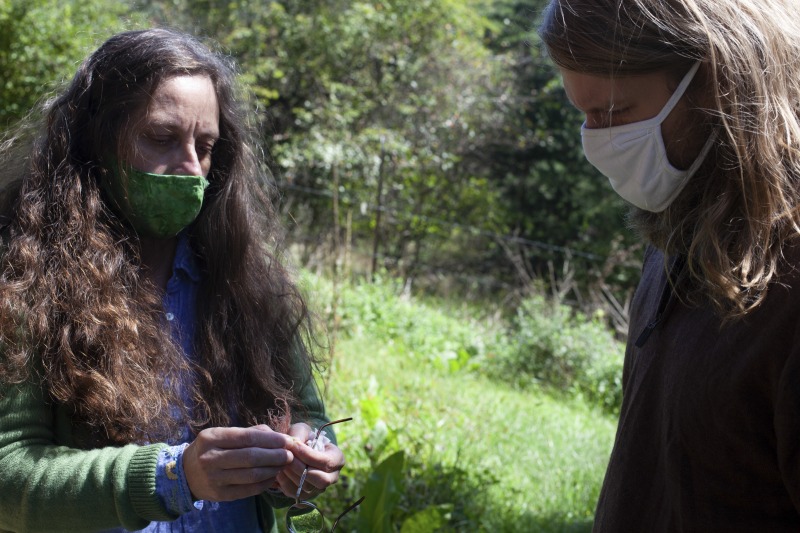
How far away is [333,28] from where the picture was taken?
9.50 m

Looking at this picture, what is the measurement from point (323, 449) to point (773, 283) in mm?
919

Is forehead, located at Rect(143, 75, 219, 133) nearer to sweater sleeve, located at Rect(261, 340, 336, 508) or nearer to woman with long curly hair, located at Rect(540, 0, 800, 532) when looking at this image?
sweater sleeve, located at Rect(261, 340, 336, 508)

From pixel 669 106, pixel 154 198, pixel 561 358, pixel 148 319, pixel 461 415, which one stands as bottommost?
pixel 561 358

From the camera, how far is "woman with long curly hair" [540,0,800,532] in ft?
3.97

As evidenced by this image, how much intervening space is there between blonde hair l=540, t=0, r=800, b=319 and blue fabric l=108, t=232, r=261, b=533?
977 mm

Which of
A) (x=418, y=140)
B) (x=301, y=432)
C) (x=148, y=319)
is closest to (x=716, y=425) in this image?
(x=301, y=432)

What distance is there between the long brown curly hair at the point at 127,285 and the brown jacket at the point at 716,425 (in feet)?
2.46

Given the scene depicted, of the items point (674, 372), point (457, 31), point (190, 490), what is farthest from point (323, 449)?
point (457, 31)

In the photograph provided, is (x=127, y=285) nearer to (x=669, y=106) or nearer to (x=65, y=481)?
(x=65, y=481)

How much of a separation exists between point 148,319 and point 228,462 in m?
0.41

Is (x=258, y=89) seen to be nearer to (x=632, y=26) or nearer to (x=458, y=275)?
(x=458, y=275)

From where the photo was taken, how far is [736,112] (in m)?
1.25

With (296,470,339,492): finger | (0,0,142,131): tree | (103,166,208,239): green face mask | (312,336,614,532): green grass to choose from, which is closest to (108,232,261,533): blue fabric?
(103,166,208,239): green face mask

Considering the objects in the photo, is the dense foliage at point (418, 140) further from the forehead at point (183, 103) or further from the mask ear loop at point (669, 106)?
the mask ear loop at point (669, 106)
